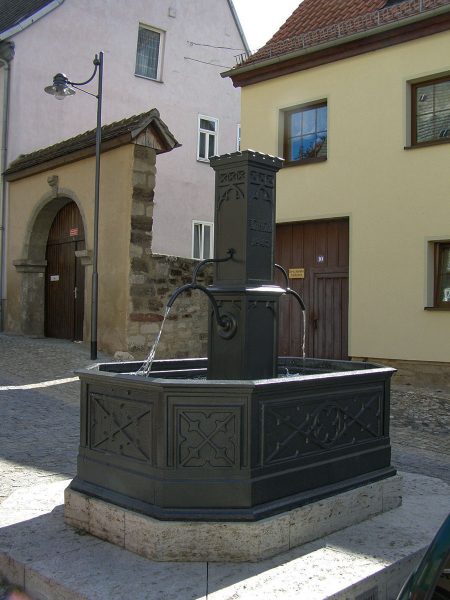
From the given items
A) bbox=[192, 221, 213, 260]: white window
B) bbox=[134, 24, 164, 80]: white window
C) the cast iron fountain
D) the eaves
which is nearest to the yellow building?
the eaves

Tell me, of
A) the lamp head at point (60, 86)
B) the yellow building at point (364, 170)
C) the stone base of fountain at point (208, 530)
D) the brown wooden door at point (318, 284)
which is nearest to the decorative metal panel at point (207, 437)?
the stone base of fountain at point (208, 530)

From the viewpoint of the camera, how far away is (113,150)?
12.7 meters

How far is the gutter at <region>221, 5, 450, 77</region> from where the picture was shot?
36.0 ft

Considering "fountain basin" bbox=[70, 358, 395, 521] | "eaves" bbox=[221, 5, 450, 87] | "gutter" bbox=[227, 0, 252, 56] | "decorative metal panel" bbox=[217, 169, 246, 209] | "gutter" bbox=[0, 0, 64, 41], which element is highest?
"gutter" bbox=[227, 0, 252, 56]

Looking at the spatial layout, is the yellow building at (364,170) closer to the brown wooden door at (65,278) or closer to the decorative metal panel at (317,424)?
the brown wooden door at (65,278)

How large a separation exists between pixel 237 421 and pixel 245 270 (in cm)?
100

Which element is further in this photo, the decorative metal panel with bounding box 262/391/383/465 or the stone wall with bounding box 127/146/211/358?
the stone wall with bounding box 127/146/211/358

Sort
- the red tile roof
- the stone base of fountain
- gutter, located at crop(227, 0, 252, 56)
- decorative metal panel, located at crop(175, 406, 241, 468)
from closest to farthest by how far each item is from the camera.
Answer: the stone base of fountain < decorative metal panel, located at crop(175, 406, 241, 468) < the red tile roof < gutter, located at crop(227, 0, 252, 56)

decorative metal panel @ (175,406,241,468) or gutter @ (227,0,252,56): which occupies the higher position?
gutter @ (227,0,252,56)

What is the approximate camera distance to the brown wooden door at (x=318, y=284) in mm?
12648

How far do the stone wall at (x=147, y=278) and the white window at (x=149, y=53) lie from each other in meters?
8.27

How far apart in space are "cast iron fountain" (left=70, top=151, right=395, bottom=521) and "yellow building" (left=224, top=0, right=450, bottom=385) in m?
6.87

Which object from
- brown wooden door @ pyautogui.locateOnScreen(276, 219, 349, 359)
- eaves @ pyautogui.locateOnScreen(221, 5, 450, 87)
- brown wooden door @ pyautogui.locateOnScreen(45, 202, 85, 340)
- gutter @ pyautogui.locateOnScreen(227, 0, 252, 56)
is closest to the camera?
eaves @ pyautogui.locateOnScreen(221, 5, 450, 87)

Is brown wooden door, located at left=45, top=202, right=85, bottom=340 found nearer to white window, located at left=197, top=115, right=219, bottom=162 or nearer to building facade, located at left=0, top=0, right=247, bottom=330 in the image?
building facade, located at left=0, top=0, right=247, bottom=330
